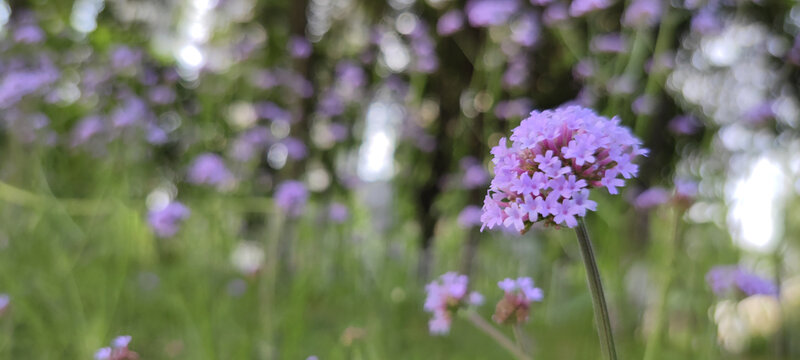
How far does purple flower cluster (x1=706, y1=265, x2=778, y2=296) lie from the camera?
1.10 m

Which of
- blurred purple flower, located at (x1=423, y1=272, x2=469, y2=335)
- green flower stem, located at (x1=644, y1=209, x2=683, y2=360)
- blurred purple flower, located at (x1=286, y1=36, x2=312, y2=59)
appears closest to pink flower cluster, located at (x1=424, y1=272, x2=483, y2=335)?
blurred purple flower, located at (x1=423, y1=272, x2=469, y2=335)

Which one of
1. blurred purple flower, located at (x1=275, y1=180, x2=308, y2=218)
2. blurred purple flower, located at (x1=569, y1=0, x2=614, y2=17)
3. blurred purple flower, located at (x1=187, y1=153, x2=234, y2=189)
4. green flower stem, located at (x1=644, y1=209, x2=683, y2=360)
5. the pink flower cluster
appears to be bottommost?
the pink flower cluster

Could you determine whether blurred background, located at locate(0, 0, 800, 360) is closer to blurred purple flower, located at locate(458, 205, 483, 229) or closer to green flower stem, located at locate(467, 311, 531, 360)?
blurred purple flower, located at locate(458, 205, 483, 229)

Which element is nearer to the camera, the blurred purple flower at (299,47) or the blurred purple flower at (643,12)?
the blurred purple flower at (643,12)

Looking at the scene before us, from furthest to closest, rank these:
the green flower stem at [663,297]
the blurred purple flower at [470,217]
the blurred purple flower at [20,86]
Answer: the blurred purple flower at [470,217], the blurred purple flower at [20,86], the green flower stem at [663,297]

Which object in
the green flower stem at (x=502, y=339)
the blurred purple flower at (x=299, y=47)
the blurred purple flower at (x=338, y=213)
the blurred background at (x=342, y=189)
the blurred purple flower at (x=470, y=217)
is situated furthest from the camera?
the blurred purple flower at (x=299, y=47)

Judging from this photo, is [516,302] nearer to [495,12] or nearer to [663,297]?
[663,297]

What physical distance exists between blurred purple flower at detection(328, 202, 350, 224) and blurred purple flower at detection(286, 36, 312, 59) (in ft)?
2.78

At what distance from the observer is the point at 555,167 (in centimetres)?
54

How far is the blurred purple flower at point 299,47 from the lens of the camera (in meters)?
2.66

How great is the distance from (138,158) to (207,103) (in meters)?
0.30

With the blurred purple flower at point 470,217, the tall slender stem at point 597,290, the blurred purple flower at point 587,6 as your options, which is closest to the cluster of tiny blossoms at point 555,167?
the tall slender stem at point 597,290

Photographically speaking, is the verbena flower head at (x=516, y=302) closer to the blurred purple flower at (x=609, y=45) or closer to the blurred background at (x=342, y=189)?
the blurred background at (x=342, y=189)

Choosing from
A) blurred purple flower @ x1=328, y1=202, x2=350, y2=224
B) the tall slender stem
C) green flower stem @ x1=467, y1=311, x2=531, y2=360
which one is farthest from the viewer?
blurred purple flower @ x1=328, y1=202, x2=350, y2=224
